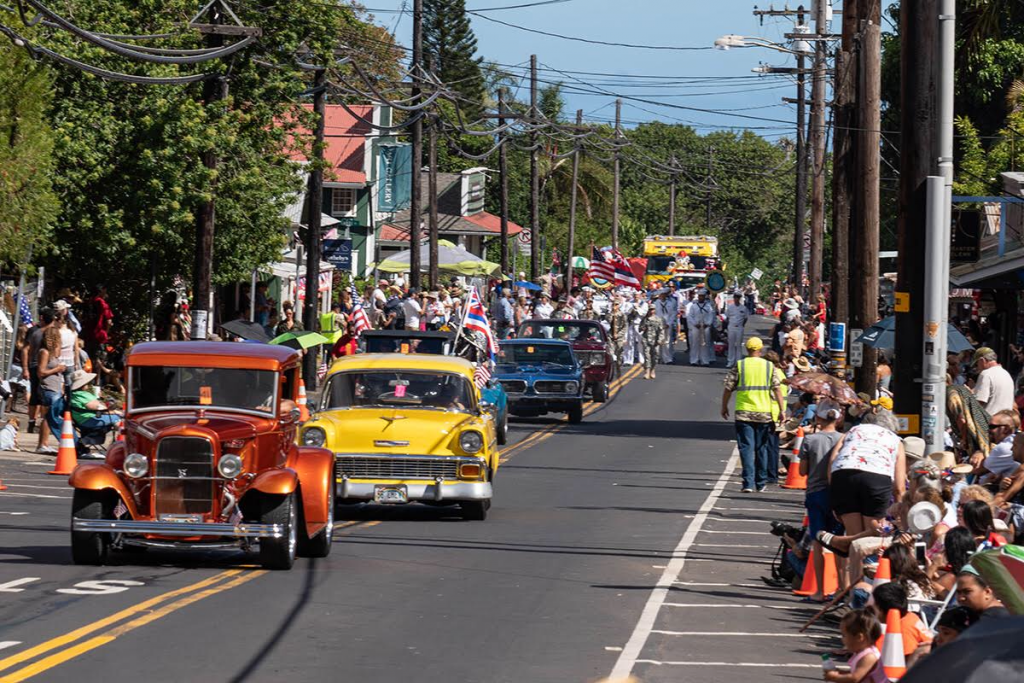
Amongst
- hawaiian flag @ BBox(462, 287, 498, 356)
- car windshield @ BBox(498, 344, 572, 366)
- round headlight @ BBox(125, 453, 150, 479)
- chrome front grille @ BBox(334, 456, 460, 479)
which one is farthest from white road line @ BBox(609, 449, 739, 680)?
car windshield @ BBox(498, 344, 572, 366)

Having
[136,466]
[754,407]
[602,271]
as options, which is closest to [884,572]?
[136,466]

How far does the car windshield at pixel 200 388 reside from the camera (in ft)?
49.7

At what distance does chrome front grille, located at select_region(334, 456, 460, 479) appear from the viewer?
60.7 ft

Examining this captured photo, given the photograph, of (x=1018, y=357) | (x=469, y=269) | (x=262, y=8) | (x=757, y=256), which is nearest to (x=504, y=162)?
(x=469, y=269)

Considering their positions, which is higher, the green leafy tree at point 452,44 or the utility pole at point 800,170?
the green leafy tree at point 452,44

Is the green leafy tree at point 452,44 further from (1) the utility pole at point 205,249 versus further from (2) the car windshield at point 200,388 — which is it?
(2) the car windshield at point 200,388

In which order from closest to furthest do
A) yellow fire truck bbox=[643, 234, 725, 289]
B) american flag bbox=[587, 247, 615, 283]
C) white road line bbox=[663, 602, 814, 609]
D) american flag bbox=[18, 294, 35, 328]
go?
white road line bbox=[663, 602, 814, 609] < american flag bbox=[18, 294, 35, 328] < american flag bbox=[587, 247, 615, 283] < yellow fire truck bbox=[643, 234, 725, 289]

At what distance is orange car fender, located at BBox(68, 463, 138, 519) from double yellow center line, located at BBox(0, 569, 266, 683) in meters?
0.95

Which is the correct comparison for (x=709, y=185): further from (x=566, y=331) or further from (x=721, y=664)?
(x=721, y=664)

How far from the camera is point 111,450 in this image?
14836mm

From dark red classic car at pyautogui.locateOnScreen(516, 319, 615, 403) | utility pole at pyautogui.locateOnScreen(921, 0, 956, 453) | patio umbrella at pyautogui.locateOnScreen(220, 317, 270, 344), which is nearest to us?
utility pole at pyautogui.locateOnScreen(921, 0, 956, 453)

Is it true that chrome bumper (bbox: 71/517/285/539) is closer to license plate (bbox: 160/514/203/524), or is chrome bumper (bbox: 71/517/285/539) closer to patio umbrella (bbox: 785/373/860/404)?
license plate (bbox: 160/514/203/524)

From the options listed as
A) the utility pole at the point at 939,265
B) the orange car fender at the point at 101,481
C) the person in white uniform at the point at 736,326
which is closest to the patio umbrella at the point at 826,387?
the utility pole at the point at 939,265

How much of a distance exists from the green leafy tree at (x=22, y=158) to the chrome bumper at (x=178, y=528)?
44.3 feet
